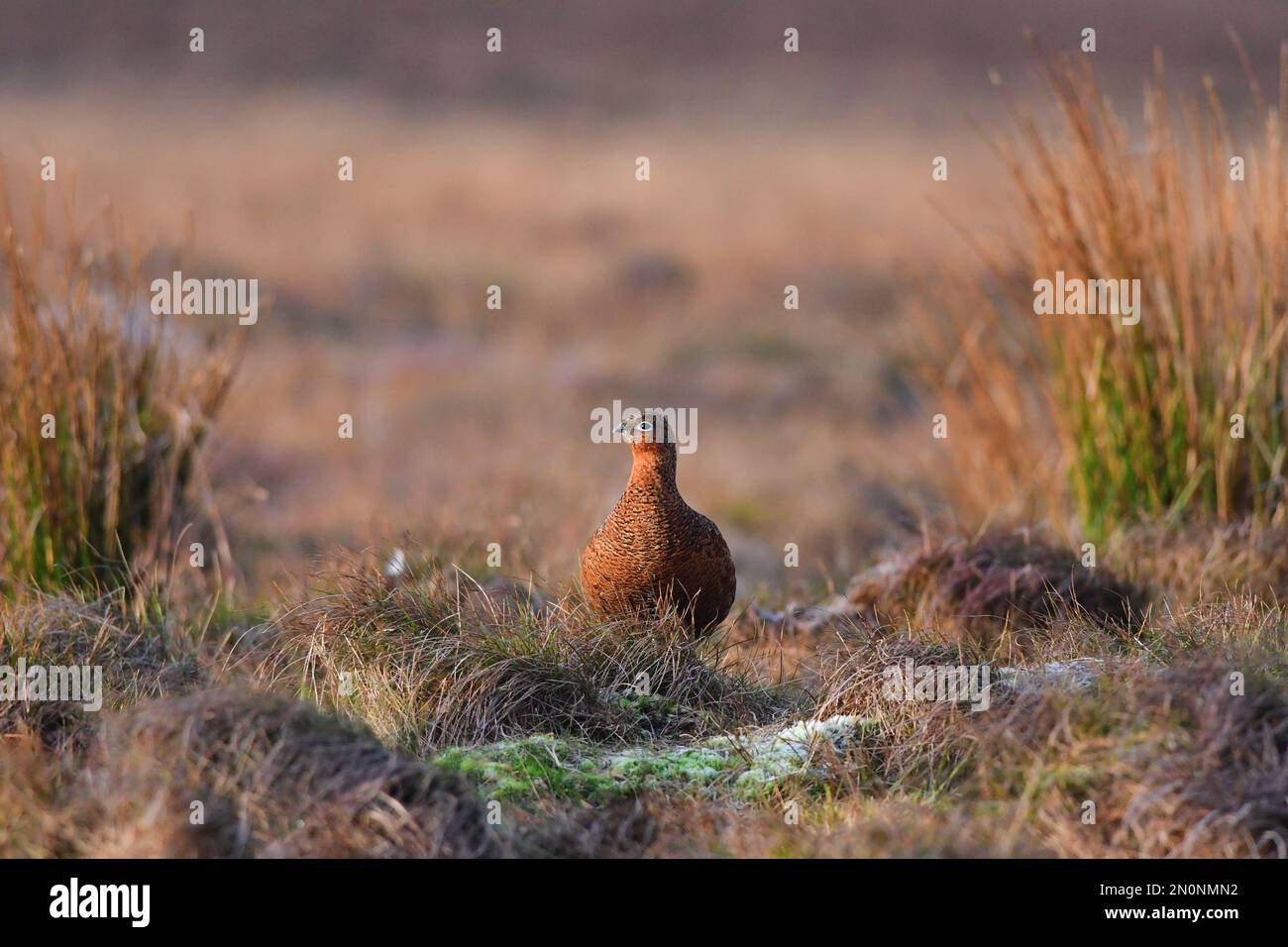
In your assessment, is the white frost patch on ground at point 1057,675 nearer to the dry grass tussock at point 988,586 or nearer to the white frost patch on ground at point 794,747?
the white frost patch on ground at point 794,747

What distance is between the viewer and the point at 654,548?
4.21 meters

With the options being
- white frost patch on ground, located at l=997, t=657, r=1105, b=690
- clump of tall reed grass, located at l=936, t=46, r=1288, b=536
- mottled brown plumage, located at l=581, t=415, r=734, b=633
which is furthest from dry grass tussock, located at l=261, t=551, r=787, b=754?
clump of tall reed grass, located at l=936, t=46, r=1288, b=536

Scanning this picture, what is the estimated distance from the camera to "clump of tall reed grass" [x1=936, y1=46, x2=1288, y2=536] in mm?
5922

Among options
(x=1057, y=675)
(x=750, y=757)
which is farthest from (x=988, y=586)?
(x=750, y=757)

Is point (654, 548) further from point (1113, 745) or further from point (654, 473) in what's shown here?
point (1113, 745)

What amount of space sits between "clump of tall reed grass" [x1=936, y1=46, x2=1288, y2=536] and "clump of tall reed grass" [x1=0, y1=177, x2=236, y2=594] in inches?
139

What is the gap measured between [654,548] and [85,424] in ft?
8.20

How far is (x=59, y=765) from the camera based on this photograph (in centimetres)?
362

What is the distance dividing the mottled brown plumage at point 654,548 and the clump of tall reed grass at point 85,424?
188 cm

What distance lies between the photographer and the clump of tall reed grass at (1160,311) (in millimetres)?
5922

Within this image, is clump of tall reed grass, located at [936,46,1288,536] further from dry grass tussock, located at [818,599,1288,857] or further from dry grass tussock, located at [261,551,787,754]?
dry grass tussock, located at [261,551,787,754]
